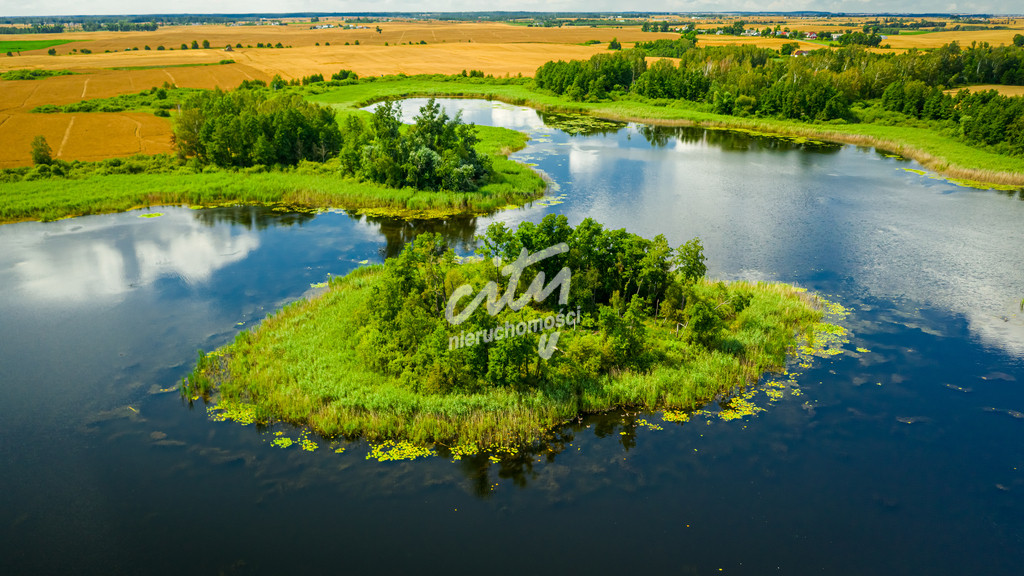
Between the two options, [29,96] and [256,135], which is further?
[29,96]

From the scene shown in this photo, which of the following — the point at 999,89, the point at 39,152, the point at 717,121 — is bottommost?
the point at 39,152

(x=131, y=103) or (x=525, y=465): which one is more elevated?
(x=131, y=103)

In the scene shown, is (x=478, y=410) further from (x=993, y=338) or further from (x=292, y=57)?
(x=292, y=57)

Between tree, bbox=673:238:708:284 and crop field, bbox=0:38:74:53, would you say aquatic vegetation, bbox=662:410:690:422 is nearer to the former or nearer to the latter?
tree, bbox=673:238:708:284

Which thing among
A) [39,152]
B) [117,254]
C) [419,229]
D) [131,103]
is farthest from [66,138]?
[419,229]

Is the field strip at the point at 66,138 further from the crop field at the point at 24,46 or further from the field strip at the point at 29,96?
the crop field at the point at 24,46

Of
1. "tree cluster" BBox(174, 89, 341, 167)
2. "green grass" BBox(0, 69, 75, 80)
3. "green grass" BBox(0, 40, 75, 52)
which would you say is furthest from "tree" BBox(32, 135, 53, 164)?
"green grass" BBox(0, 40, 75, 52)

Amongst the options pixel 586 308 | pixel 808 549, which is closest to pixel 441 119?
pixel 586 308

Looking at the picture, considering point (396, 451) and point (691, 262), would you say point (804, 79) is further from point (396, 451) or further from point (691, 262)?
point (396, 451)
